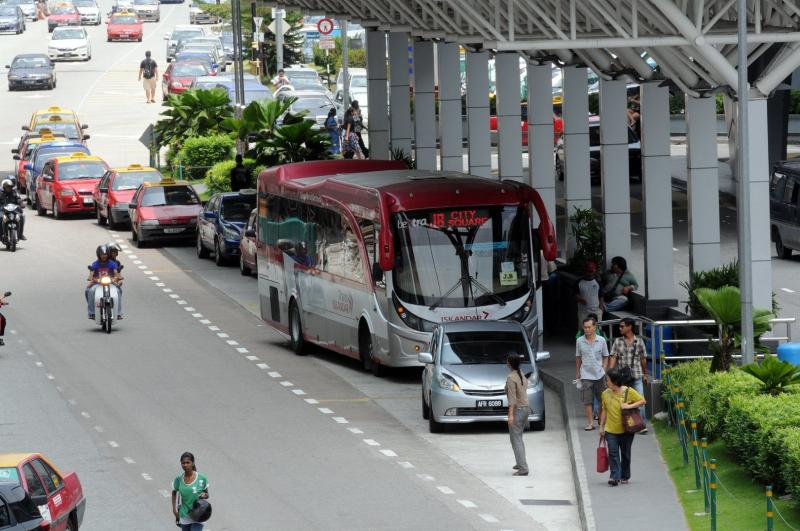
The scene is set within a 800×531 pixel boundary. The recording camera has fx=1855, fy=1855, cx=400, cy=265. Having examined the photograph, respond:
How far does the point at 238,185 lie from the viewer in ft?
160

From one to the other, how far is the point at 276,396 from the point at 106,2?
10640 cm

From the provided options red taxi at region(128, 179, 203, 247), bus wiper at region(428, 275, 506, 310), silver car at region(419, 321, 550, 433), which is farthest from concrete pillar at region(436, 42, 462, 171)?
silver car at region(419, 321, 550, 433)

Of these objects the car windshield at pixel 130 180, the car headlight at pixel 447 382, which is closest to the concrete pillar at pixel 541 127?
the car headlight at pixel 447 382

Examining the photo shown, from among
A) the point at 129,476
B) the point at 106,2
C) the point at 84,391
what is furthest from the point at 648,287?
the point at 106,2

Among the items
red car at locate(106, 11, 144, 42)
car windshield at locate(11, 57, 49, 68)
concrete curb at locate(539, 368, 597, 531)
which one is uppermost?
red car at locate(106, 11, 144, 42)

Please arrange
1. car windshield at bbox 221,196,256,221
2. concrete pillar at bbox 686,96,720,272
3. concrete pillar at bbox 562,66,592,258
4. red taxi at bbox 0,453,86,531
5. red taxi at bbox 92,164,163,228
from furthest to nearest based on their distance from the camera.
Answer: red taxi at bbox 92,164,163,228
car windshield at bbox 221,196,256,221
concrete pillar at bbox 562,66,592,258
concrete pillar at bbox 686,96,720,272
red taxi at bbox 0,453,86,531

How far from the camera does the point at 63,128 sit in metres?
65.3

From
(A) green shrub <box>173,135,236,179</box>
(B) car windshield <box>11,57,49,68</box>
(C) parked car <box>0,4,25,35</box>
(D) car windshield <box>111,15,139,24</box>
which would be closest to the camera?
(A) green shrub <box>173,135,236,179</box>

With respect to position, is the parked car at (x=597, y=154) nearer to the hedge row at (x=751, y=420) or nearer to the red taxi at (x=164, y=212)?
the red taxi at (x=164, y=212)

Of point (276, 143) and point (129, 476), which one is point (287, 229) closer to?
point (129, 476)

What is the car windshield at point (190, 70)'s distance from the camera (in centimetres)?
7650

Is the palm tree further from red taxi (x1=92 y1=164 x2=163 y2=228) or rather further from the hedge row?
red taxi (x1=92 y1=164 x2=163 y2=228)

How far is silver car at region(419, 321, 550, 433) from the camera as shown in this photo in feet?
77.2

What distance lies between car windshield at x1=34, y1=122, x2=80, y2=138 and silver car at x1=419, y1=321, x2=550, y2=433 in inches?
1679
